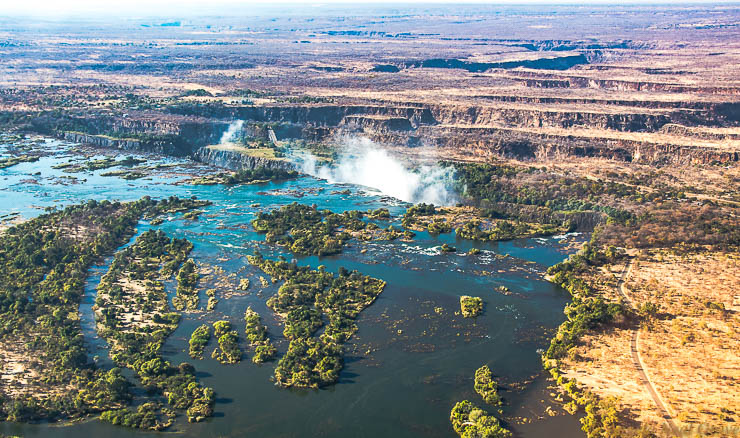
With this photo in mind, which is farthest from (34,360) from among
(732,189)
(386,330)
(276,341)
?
(732,189)

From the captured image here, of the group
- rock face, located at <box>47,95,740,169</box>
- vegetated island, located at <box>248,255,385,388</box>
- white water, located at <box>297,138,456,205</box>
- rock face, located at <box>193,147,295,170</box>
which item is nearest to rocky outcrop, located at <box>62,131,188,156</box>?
rock face, located at <box>47,95,740,169</box>

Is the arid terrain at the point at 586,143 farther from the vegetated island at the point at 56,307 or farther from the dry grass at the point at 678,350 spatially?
the vegetated island at the point at 56,307

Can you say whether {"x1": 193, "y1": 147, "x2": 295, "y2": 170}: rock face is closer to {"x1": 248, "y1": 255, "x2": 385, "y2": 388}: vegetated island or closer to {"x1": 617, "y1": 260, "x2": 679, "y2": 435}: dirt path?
{"x1": 248, "y1": 255, "x2": 385, "y2": 388}: vegetated island

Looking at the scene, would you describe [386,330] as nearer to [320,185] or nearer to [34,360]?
[34,360]

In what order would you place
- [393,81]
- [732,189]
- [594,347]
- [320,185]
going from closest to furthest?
1. [594,347]
2. [732,189]
3. [320,185]
4. [393,81]

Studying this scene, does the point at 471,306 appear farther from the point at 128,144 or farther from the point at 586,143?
the point at 128,144

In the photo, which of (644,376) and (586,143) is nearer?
(644,376)

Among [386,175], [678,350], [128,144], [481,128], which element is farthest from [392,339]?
[128,144]
